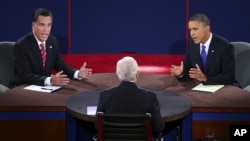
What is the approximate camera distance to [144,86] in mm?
4023

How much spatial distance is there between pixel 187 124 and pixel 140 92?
680mm

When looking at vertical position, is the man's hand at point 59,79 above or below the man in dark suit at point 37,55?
below

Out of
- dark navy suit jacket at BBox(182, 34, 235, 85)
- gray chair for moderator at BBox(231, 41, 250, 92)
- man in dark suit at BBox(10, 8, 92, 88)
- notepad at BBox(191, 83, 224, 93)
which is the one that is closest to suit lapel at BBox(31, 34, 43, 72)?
man in dark suit at BBox(10, 8, 92, 88)

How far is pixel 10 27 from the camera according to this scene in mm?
5574

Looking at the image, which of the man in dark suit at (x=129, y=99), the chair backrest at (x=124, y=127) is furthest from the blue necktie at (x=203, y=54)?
the chair backrest at (x=124, y=127)

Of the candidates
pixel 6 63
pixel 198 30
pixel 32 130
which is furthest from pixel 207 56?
pixel 6 63

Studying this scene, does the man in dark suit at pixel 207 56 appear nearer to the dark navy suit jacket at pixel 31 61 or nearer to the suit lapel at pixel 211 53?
the suit lapel at pixel 211 53

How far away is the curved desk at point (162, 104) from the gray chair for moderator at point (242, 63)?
1.17 meters

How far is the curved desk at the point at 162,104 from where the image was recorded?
3.20 meters

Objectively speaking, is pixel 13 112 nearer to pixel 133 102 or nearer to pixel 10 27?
pixel 133 102

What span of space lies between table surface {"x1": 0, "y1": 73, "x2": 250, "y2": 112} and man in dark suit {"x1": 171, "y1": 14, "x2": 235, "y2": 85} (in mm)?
114

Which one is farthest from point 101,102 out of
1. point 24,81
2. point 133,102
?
point 24,81

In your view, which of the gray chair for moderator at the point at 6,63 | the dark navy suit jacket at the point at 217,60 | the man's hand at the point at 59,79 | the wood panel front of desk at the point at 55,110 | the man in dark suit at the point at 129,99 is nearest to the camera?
the man in dark suit at the point at 129,99

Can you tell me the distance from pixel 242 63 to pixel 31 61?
2082 millimetres
